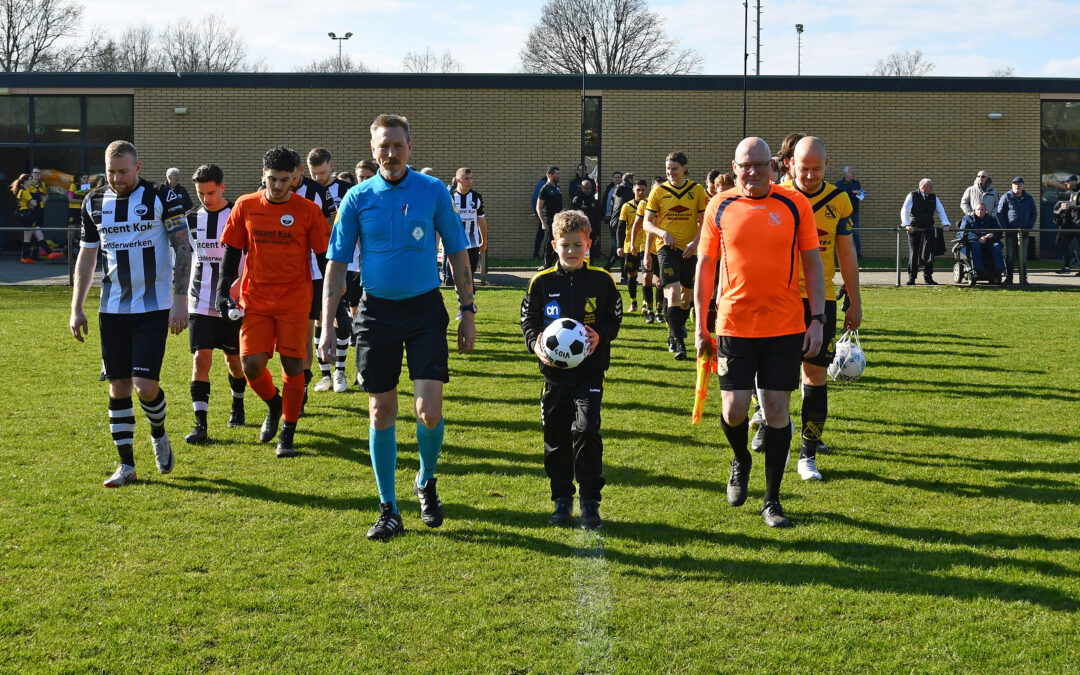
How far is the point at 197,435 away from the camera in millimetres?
7789

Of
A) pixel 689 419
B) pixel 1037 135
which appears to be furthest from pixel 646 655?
pixel 1037 135

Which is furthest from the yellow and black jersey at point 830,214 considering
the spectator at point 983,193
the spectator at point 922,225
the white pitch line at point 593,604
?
the spectator at point 983,193

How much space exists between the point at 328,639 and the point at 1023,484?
4.57m

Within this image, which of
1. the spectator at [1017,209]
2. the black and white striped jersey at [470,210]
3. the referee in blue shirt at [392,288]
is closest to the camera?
the referee in blue shirt at [392,288]

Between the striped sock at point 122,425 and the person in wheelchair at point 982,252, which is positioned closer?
the striped sock at point 122,425

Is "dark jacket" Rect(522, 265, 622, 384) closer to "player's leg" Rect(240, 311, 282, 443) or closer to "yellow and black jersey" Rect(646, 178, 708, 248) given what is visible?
"player's leg" Rect(240, 311, 282, 443)

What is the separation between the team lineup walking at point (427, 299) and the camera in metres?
5.38

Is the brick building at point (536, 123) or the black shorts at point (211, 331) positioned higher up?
the brick building at point (536, 123)

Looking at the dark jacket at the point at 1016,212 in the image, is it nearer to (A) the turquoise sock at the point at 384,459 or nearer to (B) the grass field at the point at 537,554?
(B) the grass field at the point at 537,554

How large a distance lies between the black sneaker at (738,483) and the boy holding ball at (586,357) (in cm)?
85

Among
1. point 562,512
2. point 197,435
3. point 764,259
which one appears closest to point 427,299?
point 562,512

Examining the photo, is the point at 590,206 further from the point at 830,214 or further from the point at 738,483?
the point at 738,483

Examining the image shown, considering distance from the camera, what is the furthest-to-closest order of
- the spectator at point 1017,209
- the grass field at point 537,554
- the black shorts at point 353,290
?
the spectator at point 1017,209 < the black shorts at point 353,290 < the grass field at point 537,554

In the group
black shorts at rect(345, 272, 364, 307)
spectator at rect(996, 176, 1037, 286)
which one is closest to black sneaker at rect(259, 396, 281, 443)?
black shorts at rect(345, 272, 364, 307)
